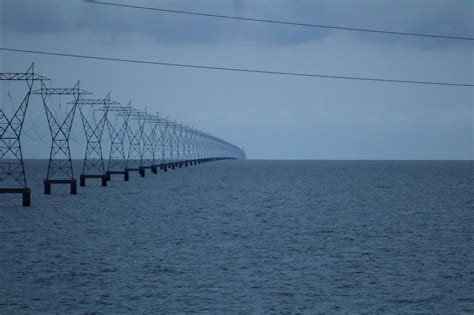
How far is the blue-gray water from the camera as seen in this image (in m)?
22.2

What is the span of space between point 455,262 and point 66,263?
55.2 feet

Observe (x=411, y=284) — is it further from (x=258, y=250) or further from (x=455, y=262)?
(x=258, y=250)

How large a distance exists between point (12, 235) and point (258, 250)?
1454 centimetres

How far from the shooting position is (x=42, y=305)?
2128 cm

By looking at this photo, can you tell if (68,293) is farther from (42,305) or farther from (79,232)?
(79,232)

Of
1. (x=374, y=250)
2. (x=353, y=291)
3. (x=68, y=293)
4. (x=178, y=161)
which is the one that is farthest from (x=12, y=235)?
(x=178, y=161)

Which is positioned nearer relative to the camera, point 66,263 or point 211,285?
point 211,285

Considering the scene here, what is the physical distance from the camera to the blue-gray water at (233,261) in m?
22.2

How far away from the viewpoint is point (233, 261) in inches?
1187

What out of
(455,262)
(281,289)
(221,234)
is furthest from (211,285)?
(221,234)

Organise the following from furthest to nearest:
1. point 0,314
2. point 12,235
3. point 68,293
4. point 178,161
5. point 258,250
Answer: point 178,161 < point 12,235 < point 258,250 < point 68,293 < point 0,314

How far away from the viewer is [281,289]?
24047mm

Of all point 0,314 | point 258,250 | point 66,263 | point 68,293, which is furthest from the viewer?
point 258,250

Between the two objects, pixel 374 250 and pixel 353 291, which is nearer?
pixel 353 291
